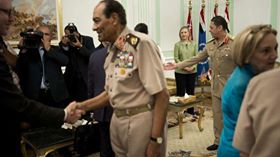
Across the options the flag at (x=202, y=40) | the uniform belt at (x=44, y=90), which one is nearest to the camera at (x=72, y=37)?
the uniform belt at (x=44, y=90)

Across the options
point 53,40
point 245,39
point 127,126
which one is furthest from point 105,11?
point 53,40

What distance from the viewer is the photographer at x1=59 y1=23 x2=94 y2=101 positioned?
360cm

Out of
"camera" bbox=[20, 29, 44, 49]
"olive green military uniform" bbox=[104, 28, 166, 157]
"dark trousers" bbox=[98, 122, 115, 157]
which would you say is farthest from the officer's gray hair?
"camera" bbox=[20, 29, 44, 49]

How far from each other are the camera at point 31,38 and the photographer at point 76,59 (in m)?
Answer: 0.48

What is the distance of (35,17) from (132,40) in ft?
11.2

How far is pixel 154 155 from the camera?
5.65 ft

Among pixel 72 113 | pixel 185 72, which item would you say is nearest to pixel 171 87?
pixel 185 72

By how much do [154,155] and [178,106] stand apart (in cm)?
250

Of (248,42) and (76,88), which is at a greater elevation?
(248,42)

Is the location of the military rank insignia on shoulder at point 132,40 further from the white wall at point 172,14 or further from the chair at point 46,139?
the white wall at point 172,14

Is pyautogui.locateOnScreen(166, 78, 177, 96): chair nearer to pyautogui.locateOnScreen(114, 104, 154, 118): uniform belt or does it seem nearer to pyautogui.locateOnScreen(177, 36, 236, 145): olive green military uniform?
pyautogui.locateOnScreen(177, 36, 236, 145): olive green military uniform

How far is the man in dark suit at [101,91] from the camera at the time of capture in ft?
8.51

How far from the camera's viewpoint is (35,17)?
15.3 ft

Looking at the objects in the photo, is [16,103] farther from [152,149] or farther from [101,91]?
[101,91]
